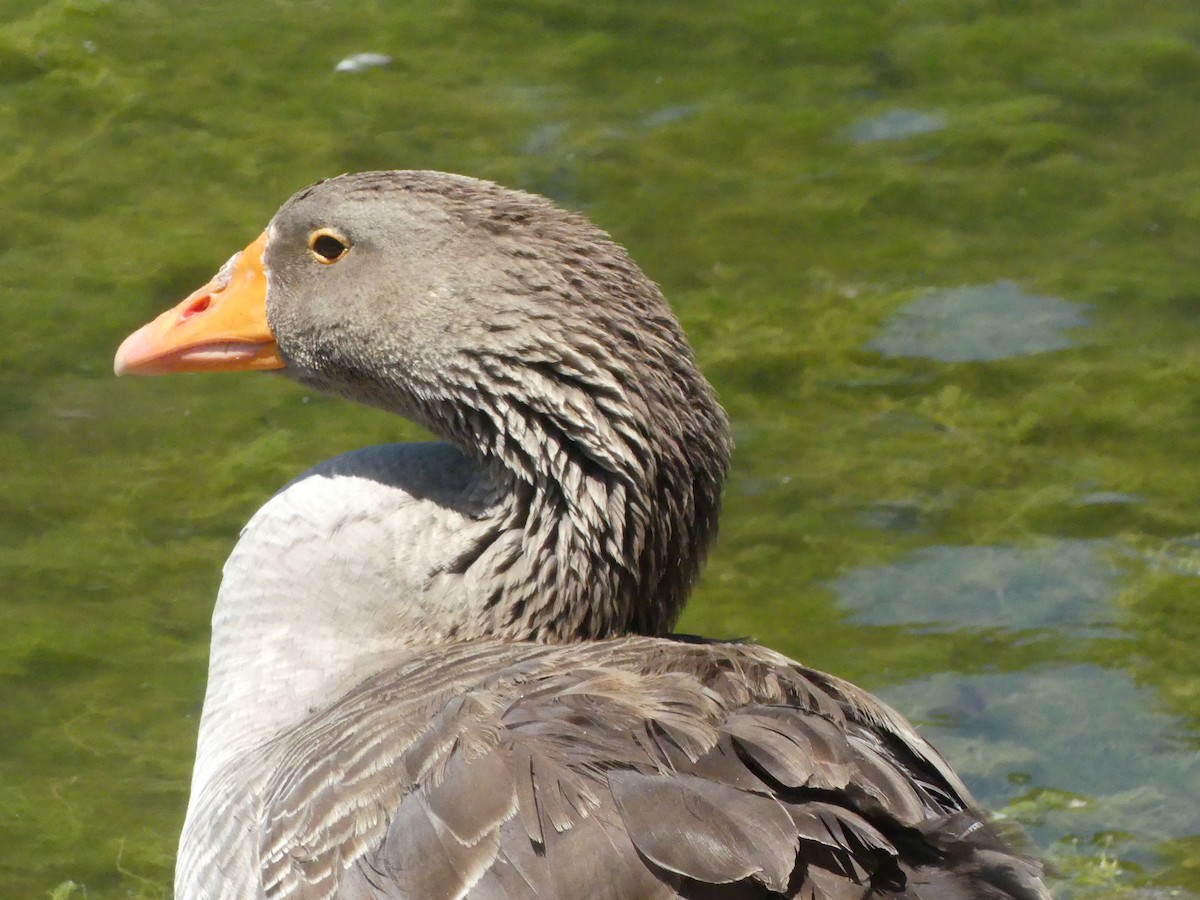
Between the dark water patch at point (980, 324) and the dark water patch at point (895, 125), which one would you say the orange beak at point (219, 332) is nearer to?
the dark water patch at point (980, 324)

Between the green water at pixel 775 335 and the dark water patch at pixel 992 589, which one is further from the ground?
the green water at pixel 775 335

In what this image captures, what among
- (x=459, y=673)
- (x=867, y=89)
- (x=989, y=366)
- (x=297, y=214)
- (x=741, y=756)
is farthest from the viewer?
(x=867, y=89)

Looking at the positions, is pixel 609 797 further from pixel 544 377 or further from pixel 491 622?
pixel 544 377

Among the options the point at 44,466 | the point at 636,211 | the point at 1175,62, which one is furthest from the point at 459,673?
the point at 1175,62

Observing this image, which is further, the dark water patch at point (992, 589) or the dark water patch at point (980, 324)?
the dark water patch at point (980, 324)

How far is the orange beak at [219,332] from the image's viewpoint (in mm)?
5016

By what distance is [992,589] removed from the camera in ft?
22.9

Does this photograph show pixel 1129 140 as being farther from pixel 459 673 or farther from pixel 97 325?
pixel 459 673

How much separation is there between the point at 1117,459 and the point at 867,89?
3.47 m

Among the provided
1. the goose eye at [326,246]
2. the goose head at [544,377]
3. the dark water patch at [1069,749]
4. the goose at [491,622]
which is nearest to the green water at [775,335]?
the dark water patch at [1069,749]

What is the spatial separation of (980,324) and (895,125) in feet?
6.44

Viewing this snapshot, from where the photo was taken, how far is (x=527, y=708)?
3.86 m

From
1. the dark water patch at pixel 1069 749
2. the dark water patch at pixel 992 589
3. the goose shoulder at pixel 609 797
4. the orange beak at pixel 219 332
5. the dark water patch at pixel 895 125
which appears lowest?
the dark water patch at pixel 1069 749

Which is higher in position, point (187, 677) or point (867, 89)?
point (867, 89)
